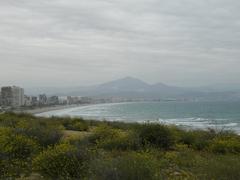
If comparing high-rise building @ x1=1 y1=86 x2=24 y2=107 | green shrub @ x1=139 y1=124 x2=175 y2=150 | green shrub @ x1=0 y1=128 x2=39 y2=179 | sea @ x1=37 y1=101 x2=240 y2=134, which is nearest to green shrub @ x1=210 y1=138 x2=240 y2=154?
green shrub @ x1=139 y1=124 x2=175 y2=150

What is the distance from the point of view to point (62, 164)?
30.9 ft

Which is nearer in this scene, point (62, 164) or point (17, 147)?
point (62, 164)

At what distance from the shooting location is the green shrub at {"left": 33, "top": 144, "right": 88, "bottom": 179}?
9.20m

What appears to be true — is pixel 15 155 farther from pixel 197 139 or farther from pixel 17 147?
pixel 197 139

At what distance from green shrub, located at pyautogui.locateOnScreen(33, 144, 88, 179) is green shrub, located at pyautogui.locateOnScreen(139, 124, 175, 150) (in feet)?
19.6

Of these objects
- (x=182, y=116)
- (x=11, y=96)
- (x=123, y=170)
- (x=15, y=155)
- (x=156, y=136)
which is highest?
(x=11, y=96)

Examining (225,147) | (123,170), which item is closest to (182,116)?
(225,147)

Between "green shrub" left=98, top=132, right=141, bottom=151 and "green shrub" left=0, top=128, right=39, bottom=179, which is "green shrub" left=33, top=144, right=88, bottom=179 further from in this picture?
"green shrub" left=98, top=132, right=141, bottom=151

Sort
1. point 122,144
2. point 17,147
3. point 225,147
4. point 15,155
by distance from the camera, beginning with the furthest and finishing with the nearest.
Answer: point 225,147, point 122,144, point 17,147, point 15,155

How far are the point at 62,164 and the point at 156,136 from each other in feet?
22.5

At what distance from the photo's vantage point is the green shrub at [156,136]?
15672mm

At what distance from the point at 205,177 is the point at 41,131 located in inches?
296

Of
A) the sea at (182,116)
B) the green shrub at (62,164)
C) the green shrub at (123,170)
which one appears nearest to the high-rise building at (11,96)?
the sea at (182,116)

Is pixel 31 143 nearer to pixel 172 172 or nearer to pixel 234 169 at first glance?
pixel 172 172
